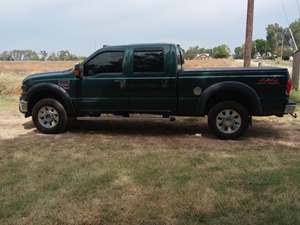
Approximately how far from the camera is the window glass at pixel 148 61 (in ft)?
29.4

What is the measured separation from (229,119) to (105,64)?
265 centimetres

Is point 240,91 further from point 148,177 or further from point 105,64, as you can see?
point 148,177

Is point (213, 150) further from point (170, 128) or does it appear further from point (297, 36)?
point (297, 36)

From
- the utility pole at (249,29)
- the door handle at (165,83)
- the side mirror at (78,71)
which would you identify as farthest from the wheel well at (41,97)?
the utility pole at (249,29)

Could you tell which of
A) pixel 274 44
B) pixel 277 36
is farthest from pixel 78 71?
pixel 277 36

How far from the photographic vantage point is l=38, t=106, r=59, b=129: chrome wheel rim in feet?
30.9

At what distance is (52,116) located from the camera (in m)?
9.44

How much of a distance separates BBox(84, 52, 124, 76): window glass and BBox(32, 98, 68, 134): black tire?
0.89 metres

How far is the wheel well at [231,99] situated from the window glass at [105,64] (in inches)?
74.3

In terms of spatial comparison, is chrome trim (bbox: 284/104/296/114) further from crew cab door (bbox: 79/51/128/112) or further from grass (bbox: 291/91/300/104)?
grass (bbox: 291/91/300/104)

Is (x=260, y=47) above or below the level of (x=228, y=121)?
above

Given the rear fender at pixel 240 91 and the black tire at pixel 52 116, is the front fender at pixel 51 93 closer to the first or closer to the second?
the black tire at pixel 52 116

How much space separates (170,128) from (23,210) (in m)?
5.52

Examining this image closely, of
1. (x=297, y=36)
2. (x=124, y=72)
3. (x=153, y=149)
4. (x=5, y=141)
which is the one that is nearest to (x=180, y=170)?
(x=153, y=149)
